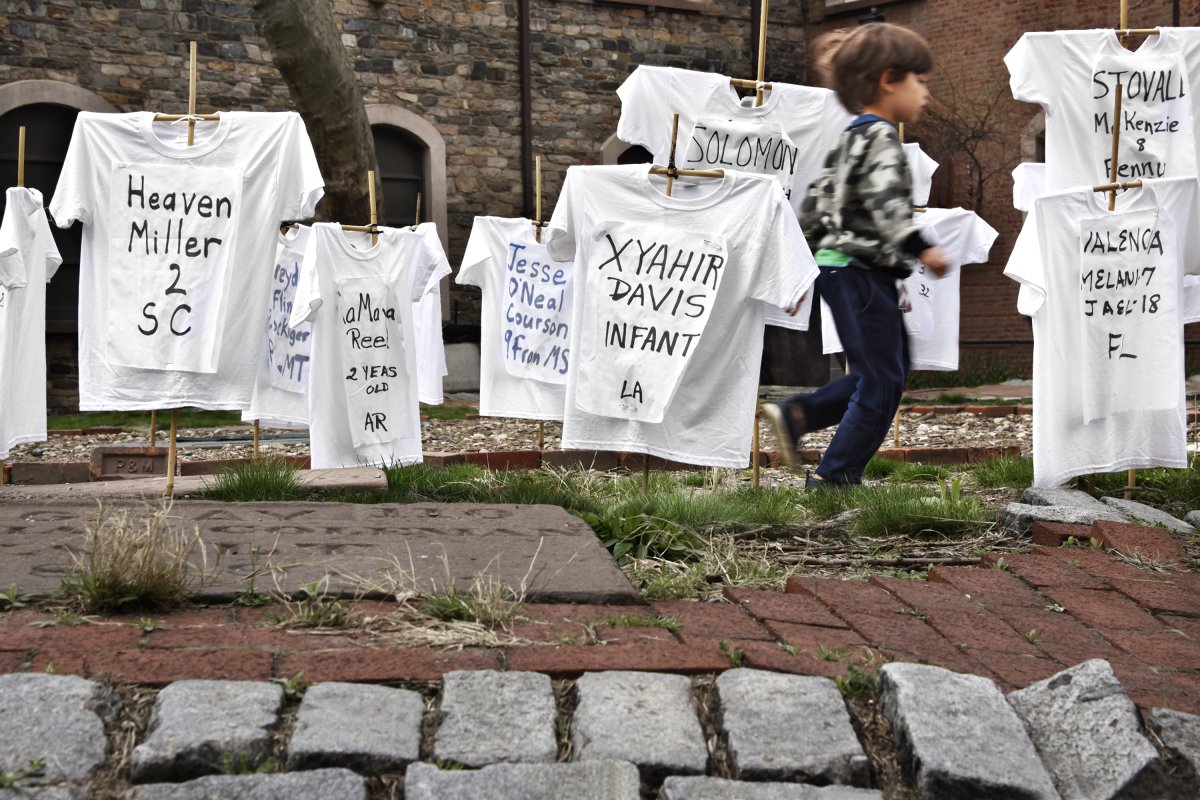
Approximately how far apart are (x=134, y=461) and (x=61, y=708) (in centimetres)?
572

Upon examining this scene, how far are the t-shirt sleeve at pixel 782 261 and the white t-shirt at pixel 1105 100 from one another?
1626 millimetres

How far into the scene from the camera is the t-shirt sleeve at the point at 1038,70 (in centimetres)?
663

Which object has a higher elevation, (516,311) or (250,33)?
(250,33)

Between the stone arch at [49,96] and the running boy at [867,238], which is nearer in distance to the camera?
the running boy at [867,238]

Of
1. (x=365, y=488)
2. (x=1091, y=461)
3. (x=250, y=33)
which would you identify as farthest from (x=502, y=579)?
(x=250, y=33)

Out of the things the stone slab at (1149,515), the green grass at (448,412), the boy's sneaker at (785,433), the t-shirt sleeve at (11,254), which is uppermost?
the t-shirt sleeve at (11,254)

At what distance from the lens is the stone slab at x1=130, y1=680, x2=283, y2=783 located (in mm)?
2289

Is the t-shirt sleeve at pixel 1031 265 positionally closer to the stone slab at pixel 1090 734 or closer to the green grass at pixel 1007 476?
the green grass at pixel 1007 476

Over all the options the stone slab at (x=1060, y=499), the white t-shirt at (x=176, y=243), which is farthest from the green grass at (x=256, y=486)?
the stone slab at (x=1060, y=499)

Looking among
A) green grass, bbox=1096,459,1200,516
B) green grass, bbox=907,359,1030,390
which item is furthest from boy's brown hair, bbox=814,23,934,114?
green grass, bbox=907,359,1030,390

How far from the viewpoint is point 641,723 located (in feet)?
8.21

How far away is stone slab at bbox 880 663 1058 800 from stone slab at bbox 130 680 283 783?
3.54 ft

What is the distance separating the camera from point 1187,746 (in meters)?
2.55

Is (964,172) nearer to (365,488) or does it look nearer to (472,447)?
(472,447)
